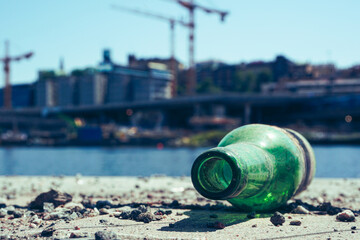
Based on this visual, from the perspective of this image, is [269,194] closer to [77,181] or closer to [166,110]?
[77,181]

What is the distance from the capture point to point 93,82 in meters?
191

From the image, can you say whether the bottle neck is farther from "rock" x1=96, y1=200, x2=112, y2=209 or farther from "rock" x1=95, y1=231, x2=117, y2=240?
"rock" x1=96, y1=200, x2=112, y2=209

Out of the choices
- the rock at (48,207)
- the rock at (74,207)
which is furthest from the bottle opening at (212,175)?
the rock at (48,207)

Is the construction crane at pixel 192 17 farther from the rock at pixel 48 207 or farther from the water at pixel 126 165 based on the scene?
the rock at pixel 48 207

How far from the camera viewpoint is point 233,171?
7.42m

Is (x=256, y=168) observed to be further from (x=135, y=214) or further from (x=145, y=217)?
(x=135, y=214)

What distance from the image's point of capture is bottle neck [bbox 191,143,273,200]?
742 centimetres

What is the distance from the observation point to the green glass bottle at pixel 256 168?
754 centimetres

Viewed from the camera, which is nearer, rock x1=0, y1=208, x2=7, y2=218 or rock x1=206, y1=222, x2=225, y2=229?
rock x1=206, y1=222, x2=225, y2=229

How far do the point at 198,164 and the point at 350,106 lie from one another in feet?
341

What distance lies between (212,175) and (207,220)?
1227 millimetres

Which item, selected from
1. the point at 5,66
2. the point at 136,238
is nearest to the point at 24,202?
the point at 136,238

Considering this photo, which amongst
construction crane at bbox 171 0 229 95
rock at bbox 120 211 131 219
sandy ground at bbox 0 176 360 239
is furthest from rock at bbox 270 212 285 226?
construction crane at bbox 171 0 229 95

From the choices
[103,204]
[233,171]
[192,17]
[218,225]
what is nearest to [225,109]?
[192,17]
